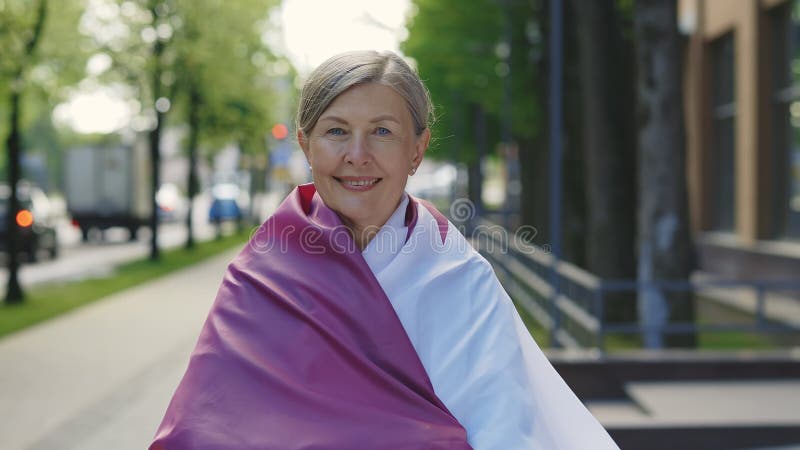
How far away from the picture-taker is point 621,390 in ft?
30.8

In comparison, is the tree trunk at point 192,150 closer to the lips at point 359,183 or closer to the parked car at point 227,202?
Answer: the parked car at point 227,202

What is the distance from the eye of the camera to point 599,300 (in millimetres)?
9938

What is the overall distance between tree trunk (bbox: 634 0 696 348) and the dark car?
16.3 metres

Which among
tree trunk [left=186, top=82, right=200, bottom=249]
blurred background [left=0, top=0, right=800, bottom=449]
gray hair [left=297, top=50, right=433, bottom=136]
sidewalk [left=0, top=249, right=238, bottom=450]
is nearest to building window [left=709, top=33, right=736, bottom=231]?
blurred background [left=0, top=0, right=800, bottom=449]

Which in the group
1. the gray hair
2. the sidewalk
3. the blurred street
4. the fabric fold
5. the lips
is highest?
the gray hair

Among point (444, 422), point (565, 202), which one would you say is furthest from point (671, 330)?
point (444, 422)

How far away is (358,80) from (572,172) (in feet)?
50.4

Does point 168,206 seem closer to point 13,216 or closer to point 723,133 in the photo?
point 723,133

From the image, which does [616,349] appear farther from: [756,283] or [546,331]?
[756,283]

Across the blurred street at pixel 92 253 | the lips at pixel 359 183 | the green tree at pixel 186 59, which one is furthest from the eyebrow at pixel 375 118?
the green tree at pixel 186 59

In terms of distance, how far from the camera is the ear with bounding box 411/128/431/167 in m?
2.59

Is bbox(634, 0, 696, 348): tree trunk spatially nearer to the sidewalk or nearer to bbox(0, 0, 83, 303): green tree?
the sidewalk

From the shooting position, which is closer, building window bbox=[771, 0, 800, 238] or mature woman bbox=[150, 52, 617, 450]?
mature woman bbox=[150, 52, 617, 450]

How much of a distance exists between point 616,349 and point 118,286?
10446mm
